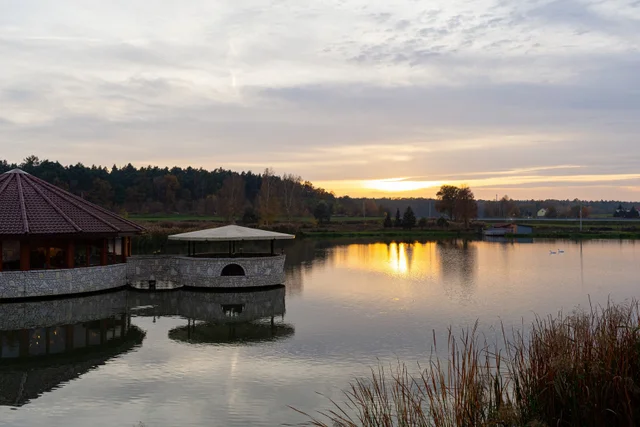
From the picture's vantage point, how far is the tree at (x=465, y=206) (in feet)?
280

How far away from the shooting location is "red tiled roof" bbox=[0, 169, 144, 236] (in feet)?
68.3

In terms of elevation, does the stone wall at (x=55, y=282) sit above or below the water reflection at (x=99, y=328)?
above

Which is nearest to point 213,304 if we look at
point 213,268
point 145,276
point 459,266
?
point 213,268

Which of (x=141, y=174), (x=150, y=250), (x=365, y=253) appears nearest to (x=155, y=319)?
(x=150, y=250)

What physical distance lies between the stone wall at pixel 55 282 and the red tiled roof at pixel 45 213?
5.06ft

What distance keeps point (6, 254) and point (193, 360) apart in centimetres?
1851

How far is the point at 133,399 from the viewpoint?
10031 millimetres

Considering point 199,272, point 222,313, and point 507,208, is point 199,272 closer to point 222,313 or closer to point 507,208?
point 222,313

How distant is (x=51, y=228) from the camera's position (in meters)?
21.0

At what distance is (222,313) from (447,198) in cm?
7746

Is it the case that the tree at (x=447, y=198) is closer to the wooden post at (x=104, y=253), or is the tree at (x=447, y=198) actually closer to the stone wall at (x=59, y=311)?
the wooden post at (x=104, y=253)

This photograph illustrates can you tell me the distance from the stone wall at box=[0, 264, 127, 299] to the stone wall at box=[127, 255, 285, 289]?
63.5 inches

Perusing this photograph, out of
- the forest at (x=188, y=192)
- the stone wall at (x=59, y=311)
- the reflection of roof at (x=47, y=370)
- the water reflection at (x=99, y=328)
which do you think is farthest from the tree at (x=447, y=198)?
the reflection of roof at (x=47, y=370)

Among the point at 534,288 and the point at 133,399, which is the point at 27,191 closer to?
the point at 133,399
